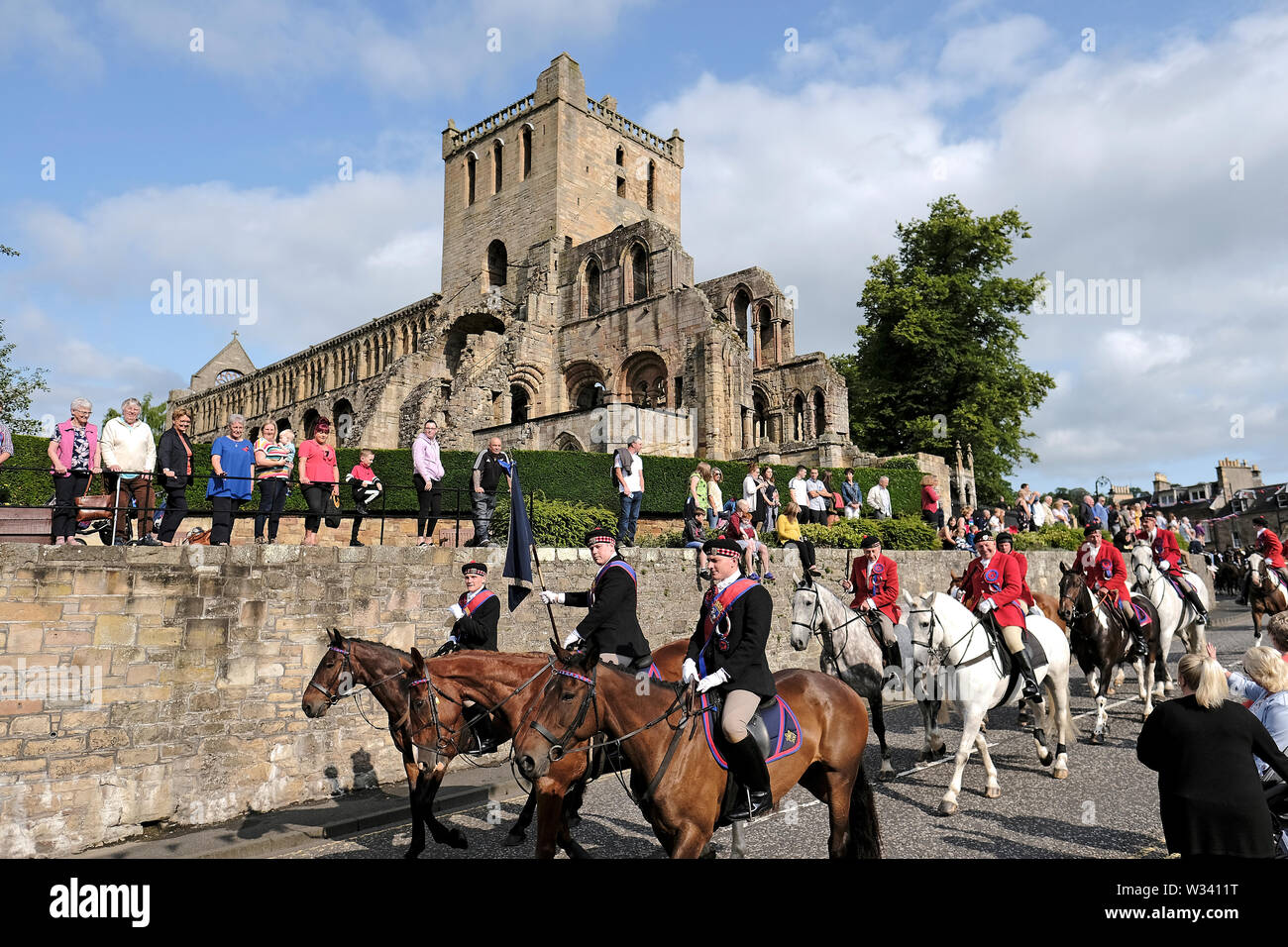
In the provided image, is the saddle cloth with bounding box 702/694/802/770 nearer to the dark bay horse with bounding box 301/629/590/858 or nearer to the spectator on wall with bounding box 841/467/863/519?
the dark bay horse with bounding box 301/629/590/858

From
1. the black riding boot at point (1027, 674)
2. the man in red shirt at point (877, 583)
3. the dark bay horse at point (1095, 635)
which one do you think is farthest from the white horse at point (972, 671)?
the dark bay horse at point (1095, 635)

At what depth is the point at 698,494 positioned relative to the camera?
50.8 feet

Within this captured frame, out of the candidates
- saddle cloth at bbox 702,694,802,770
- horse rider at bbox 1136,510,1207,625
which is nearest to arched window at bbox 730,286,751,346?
horse rider at bbox 1136,510,1207,625

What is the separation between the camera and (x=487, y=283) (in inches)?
1848

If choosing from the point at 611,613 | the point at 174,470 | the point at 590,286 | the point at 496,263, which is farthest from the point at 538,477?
the point at 496,263

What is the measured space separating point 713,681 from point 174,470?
743 cm

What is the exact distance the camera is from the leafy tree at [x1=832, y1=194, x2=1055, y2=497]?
3309 centimetres

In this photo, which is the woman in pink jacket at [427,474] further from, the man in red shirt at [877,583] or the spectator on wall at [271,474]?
the man in red shirt at [877,583]

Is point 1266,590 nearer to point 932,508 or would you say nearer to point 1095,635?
point 1095,635

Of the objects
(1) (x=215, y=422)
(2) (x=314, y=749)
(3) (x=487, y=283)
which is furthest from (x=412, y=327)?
(2) (x=314, y=749)

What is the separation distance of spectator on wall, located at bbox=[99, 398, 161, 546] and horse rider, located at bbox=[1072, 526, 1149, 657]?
1195 centimetres

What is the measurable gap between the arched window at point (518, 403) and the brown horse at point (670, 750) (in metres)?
34.9
